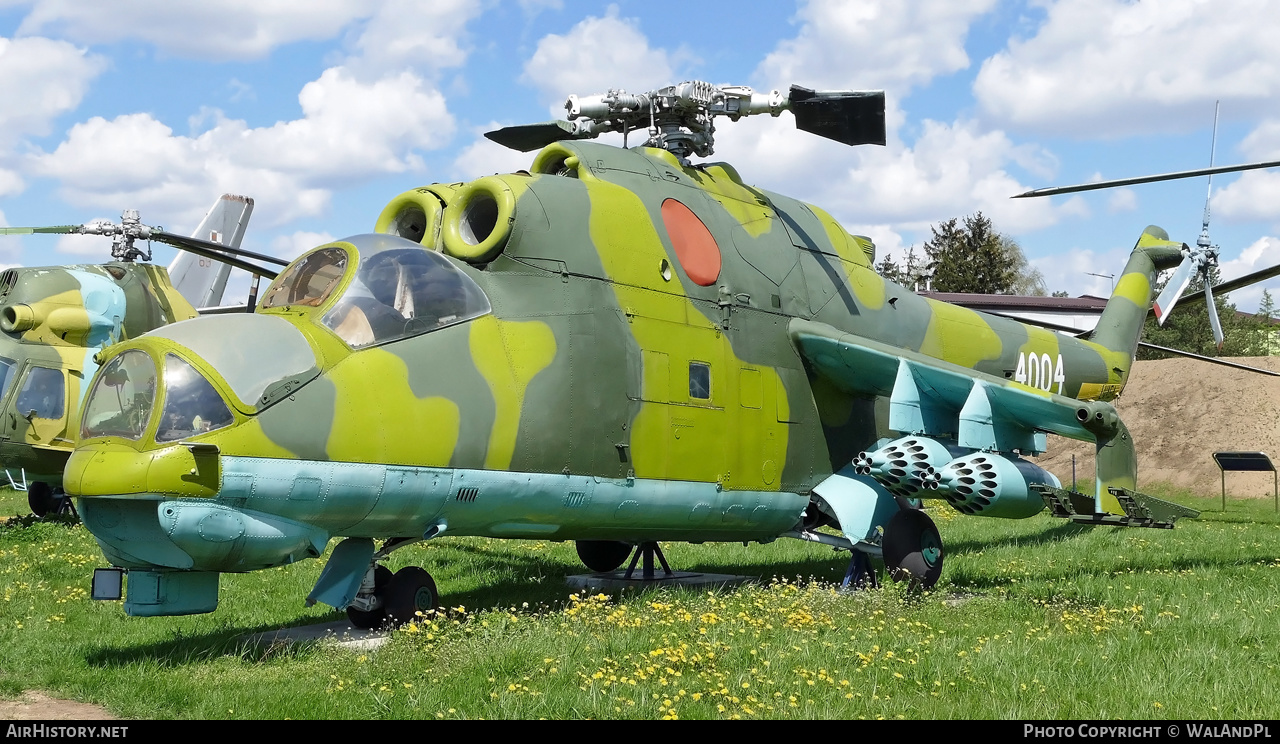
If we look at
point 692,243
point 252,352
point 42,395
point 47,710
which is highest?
point 692,243

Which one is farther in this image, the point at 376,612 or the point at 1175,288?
the point at 1175,288

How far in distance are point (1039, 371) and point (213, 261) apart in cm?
1741

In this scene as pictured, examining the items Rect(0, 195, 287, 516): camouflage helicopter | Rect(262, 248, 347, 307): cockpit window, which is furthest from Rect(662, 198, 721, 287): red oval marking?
Rect(0, 195, 287, 516): camouflage helicopter

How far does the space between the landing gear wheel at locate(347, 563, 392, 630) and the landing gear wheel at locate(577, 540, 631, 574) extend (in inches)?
162

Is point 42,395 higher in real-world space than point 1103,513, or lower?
higher

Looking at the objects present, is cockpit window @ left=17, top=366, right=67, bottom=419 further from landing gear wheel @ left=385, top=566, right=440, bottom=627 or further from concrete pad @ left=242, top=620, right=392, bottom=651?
landing gear wheel @ left=385, top=566, right=440, bottom=627

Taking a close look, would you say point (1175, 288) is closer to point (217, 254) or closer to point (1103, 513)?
point (1103, 513)

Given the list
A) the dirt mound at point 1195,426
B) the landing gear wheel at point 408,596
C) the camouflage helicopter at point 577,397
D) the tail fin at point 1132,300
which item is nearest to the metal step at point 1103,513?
the camouflage helicopter at point 577,397

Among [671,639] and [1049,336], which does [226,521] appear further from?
[1049,336]

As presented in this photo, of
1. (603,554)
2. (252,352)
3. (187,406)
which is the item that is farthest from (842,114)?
(187,406)

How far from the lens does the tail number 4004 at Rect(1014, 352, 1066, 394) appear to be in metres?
13.7

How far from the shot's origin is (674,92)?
10.5 m

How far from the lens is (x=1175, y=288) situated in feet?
51.5

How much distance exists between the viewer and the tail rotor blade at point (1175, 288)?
15461 mm
